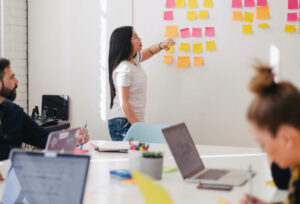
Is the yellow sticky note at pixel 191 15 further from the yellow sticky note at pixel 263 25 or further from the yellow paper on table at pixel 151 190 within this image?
the yellow paper on table at pixel 151 190

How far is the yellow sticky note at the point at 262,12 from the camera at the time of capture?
3.97 metres

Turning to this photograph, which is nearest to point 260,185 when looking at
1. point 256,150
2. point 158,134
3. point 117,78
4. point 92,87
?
point 256,150

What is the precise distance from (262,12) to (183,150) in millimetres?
2215

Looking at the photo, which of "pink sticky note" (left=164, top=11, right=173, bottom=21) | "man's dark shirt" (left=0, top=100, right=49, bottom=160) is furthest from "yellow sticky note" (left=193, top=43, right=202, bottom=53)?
"man's dark shirt" (left=0, top=100, right=49, bottom=160)

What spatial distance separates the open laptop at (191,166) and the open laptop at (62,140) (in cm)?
42

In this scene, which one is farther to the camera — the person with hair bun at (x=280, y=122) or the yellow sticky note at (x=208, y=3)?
the yellow sticky note at (x=208, y=3)

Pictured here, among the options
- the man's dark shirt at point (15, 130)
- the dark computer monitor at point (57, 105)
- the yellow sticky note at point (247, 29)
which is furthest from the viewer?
the dark computer monitor at point (57, 105)

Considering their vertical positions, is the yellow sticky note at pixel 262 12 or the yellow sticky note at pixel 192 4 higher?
the yellow sticky note at pixel 192 4

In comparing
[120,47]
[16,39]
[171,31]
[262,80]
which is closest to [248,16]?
[171,31]

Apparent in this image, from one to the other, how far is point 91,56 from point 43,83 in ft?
1.91

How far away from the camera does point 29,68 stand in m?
4.66

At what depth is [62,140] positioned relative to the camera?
2.03 m

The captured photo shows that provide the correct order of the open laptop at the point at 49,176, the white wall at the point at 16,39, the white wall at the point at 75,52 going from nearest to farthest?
the open laptop at the point at 49,176
the white wall at the point at 16,39
the white wall at the point at 75,52

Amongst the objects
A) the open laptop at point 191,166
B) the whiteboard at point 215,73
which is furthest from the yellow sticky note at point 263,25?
the open laptop at point 191,166
